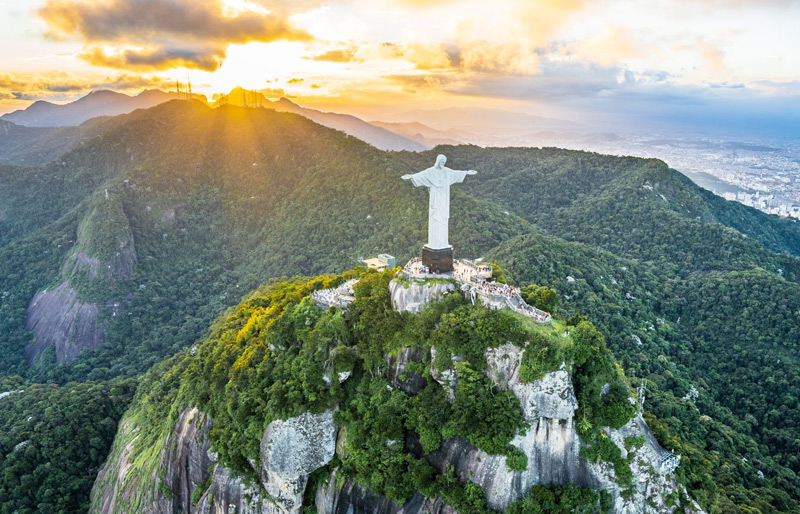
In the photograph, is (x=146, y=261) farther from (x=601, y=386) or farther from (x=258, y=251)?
(x=601, y=386)

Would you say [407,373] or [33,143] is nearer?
[407,373]

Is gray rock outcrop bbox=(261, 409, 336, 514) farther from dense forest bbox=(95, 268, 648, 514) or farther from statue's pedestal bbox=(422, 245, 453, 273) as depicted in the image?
statue's pedestal bbox=(422, 245, 453, 273)

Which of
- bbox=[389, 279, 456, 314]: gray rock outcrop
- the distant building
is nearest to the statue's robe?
bbox=[389, 279, 456, 314]: gray rock outcrop

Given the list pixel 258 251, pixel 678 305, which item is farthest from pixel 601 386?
pixel 258 251

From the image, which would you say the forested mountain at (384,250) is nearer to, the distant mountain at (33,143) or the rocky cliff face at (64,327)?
the rocky cliff face at (64,327)

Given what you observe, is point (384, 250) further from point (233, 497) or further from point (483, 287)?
point (483, 287)

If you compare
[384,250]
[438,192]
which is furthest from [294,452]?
[384,250]
